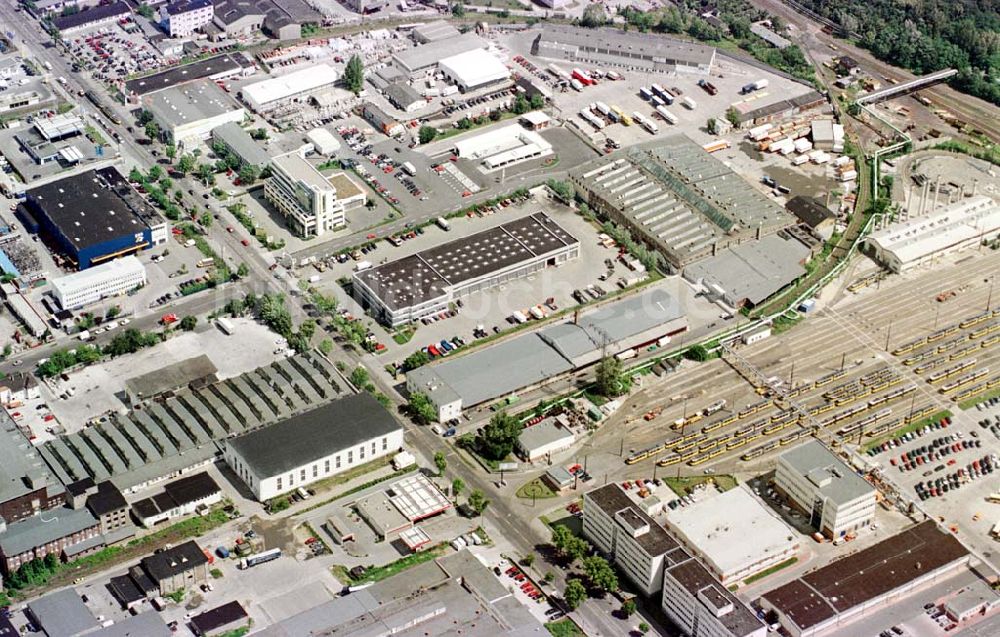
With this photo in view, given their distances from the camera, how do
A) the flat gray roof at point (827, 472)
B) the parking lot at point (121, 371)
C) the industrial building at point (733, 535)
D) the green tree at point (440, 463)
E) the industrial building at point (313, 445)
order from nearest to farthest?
the industrial building at point (733, 535) < the flat gray roof at point (827, 472) < the industrial building at point (313, 445) < the green tree at point (440, 463) < the parking lot at point (121, 371)

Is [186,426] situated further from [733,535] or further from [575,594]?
[733,535]

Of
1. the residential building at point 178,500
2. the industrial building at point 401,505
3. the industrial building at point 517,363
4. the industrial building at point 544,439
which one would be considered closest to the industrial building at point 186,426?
the residential building at point 178,500

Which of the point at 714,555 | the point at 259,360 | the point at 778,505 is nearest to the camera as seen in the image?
the point at 714,555

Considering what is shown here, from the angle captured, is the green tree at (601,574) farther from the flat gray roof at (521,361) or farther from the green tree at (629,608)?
the flat gray roof at (521,361)

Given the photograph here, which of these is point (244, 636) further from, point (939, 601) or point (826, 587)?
point (939, 601)

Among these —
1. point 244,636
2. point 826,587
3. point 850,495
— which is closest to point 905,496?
point 850,495

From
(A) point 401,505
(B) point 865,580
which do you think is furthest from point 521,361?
(B) point 865,580

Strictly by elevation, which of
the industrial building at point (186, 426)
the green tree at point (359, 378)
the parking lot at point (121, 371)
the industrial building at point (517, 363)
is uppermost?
the industrial building at point (517, 363)

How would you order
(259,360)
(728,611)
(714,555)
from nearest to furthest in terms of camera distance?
(728,611) < (714,555) < (259,360)
